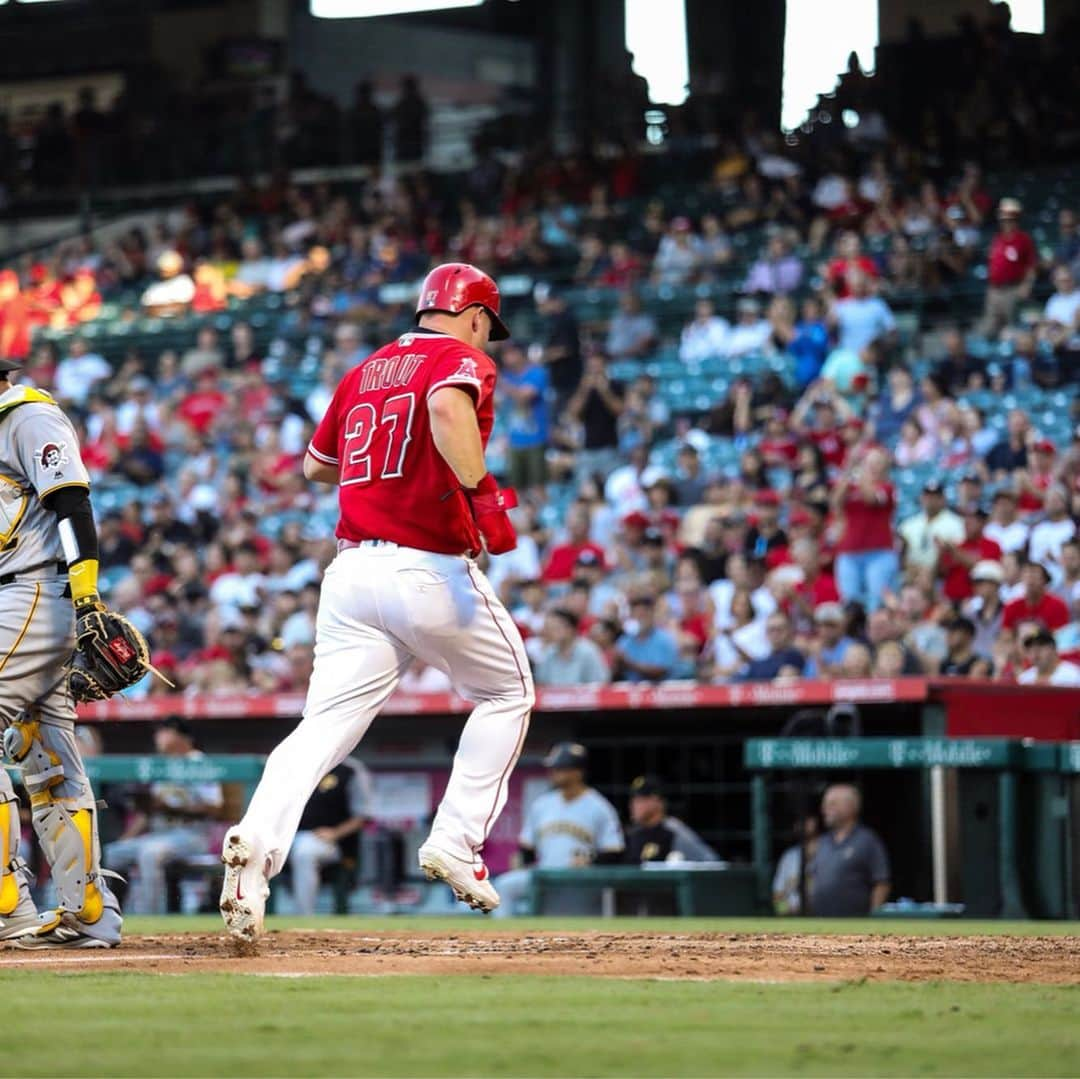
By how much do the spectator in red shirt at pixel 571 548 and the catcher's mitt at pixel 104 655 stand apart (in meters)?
9.14

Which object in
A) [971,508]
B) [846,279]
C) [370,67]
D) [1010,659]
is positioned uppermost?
[370,67]

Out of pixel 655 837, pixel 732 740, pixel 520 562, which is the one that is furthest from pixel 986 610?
pixel 520 562

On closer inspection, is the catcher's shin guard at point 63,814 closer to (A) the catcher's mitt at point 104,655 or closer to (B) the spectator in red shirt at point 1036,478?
(A) the catcher's mitt at point 104,655

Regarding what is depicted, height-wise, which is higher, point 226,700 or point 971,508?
point 971,508

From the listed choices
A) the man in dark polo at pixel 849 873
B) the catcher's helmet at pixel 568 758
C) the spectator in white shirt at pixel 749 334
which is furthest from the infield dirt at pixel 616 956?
the spectator in white shirt at pixel 749 334

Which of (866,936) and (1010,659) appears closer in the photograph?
(866,936)

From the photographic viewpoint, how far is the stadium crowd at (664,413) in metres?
13.5

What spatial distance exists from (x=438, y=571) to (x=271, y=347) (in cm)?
1680

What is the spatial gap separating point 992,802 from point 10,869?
553 cm

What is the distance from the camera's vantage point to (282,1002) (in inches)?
187

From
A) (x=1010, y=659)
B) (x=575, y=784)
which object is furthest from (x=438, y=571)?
(x=1010, y=659)

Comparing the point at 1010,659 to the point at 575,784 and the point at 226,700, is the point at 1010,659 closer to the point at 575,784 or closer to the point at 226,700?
the point at 575,784

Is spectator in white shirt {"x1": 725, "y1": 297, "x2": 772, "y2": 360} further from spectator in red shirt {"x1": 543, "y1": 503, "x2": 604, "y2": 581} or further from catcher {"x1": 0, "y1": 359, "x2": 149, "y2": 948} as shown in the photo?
catcher {"x1": 0, "y1": 359, "x2": 149, "y2": 948}

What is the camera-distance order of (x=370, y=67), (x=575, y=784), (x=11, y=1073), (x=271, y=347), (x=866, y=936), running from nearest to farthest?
1. (x=11, y=1073)
2. (x=866, y=936)
3. (x=575, y=784)
4. (x=271, y=347)
5. (x=370, y=67)
